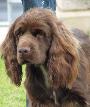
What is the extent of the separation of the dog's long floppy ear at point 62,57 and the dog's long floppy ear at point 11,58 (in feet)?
1.33

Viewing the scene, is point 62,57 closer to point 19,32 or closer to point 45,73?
point 45,73

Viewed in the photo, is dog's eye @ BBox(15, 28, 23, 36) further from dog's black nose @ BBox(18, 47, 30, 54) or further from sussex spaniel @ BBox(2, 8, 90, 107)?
dog's black nose @ BBox(18, 47, 30, 54)

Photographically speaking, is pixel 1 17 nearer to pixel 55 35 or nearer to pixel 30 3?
pixel 30 3

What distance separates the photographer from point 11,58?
19.4ft

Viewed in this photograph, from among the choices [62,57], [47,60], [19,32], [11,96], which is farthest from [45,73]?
[11,96]

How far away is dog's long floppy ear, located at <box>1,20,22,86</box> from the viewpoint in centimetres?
590

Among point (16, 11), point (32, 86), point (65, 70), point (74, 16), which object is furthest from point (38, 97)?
point (16, 11)


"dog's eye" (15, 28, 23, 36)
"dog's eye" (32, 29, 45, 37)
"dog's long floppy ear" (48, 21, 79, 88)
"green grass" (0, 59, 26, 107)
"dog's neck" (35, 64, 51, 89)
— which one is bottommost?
"green grass" (0, 59, 26, 107)

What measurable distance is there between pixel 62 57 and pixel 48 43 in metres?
0.19

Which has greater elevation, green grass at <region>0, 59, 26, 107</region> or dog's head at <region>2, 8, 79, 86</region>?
dog's head at <region>2, 8, 79, 86</region>

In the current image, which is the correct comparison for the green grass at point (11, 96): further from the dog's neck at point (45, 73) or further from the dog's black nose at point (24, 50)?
the dog's black nose at point (24, 50)

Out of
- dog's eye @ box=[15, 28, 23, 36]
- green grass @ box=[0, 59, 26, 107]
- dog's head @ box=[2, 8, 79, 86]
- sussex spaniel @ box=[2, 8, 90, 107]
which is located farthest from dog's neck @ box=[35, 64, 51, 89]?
green grass @ box=[0, 59, 26, 107]

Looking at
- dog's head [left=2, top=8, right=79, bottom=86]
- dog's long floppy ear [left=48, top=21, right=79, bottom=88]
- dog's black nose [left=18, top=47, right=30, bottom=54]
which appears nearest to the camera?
dog's black nose [left=18, top=47, right=30, bottom=54]

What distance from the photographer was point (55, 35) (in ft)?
18.6
